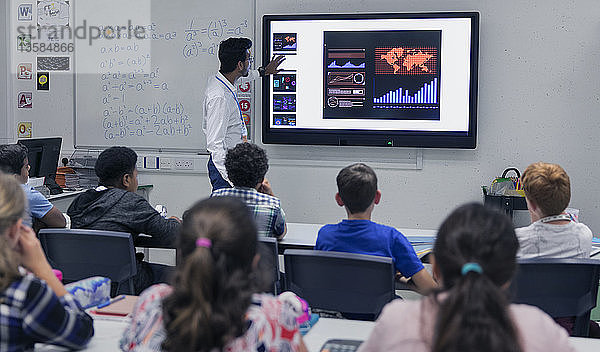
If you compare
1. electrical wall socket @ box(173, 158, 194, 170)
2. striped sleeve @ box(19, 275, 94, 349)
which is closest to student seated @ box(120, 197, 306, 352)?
striped sleeve @ box(19, 275, 94, 349)

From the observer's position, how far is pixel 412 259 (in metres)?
2.56

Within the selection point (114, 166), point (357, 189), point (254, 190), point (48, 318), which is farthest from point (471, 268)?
point (114, 166)

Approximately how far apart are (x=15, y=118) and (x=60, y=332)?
475 cm

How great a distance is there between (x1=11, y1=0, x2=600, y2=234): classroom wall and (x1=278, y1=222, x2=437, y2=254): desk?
145cm

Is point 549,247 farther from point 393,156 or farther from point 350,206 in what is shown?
point 393,156

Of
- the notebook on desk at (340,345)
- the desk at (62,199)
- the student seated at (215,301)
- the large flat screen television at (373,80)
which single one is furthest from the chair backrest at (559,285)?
the desk at (62,199)

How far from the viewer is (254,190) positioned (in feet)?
10.4

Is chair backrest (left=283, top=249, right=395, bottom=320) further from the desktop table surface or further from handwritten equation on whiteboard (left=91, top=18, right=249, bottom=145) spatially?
handwritten equation on whiteboard (left=91, top=18, right=249, bottom=145)

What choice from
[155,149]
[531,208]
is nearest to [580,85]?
[531,208]

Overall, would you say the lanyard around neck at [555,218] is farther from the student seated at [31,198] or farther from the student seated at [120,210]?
the student seated at [31,198]

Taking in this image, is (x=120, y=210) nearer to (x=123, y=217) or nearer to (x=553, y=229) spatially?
(x=123, y=217)

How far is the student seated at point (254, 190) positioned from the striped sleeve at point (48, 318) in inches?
56.8

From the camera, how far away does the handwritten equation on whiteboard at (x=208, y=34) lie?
206 inches

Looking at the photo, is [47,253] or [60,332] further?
[47,253]
